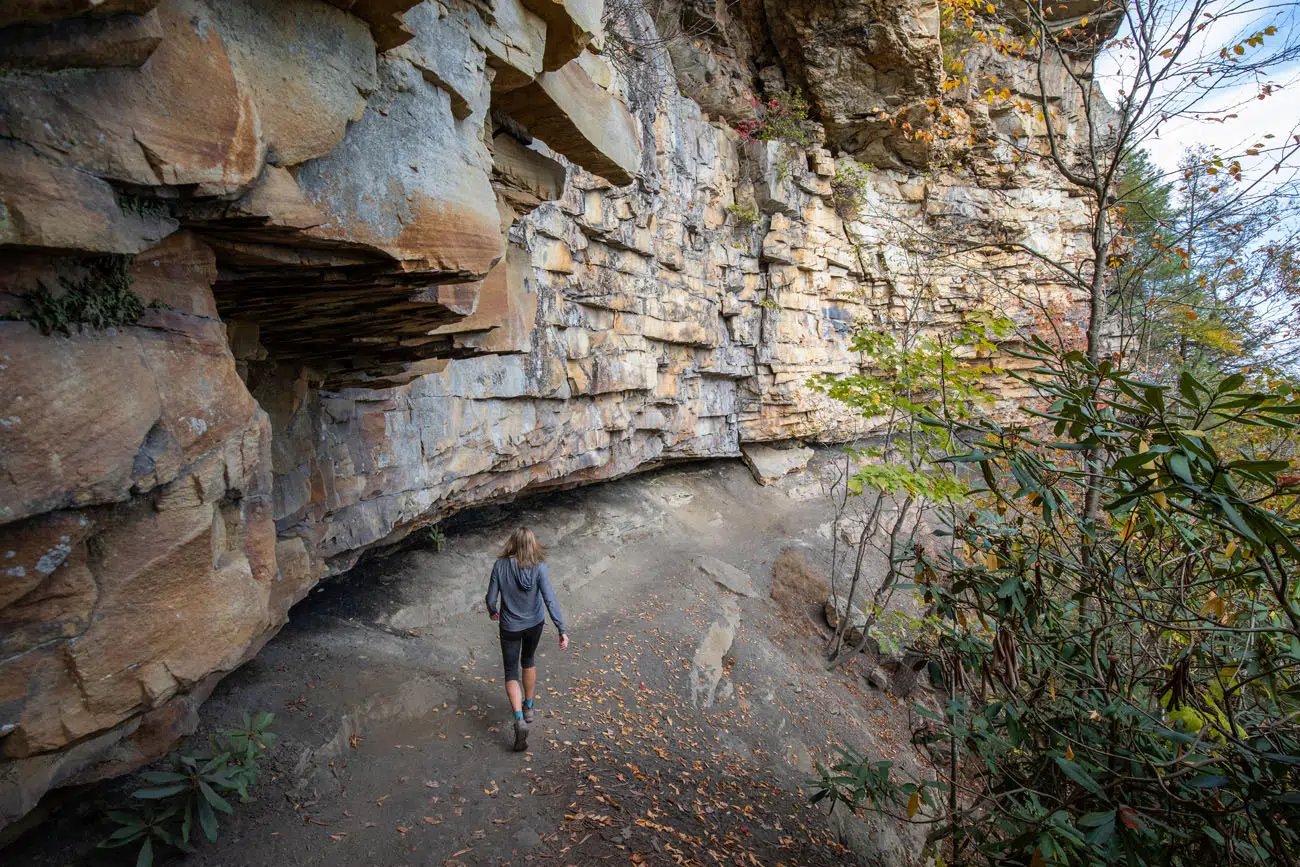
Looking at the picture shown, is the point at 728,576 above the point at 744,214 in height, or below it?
below

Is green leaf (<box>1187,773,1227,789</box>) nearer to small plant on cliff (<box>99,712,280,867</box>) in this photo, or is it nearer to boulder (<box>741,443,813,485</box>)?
small plant on cliff (<box>99,712,280,867</box>)

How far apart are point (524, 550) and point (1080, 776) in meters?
3.50

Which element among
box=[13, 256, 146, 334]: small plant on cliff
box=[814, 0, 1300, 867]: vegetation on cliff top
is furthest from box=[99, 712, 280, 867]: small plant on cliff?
box=[814, 0, 1300, 867]: vegetation on cliff top

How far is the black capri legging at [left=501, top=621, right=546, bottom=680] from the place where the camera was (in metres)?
4.58

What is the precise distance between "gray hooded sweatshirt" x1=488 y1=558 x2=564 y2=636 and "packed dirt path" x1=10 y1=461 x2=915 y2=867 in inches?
47.0

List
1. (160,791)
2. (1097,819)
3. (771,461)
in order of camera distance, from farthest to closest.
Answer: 1. (771,461)
2. (160,791)
3. (1097,819)

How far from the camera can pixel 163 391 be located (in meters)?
2.00

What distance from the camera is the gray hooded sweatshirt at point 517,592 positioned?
4.51 metres

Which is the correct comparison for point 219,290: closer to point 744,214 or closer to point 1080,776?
point 1080,776

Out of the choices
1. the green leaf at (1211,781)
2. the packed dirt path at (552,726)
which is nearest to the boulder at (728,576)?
the packed dirt path at (552,726)

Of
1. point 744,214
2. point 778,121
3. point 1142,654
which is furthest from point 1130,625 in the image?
point 778,121

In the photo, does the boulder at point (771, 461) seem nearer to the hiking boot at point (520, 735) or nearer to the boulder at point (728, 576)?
the boulder at point (728, 576)

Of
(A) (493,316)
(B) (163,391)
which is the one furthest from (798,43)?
(B) (163,391)

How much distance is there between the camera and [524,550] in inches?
179
